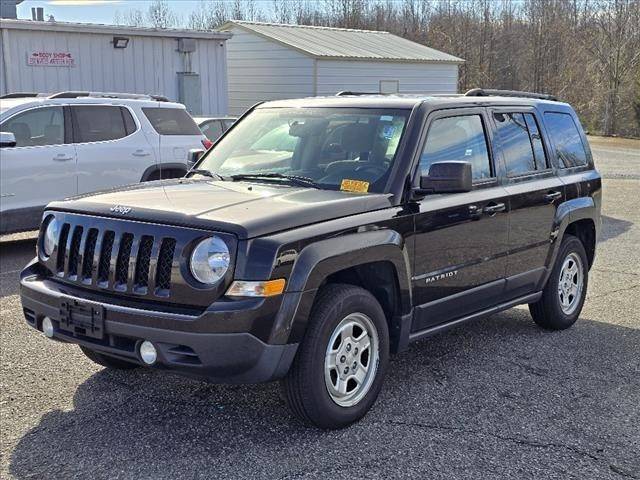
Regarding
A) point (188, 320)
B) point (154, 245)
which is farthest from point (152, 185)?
point (188, 320)

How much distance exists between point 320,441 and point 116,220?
1.58m

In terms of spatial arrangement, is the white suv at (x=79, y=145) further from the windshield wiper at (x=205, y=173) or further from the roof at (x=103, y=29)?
the roof at (x=103, y=29)

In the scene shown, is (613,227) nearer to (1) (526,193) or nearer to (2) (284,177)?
(1) (526,193)

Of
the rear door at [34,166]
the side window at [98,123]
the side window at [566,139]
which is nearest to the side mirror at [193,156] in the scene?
the side window at [566,139]

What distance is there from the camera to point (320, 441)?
421cm

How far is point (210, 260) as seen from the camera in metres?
3.89

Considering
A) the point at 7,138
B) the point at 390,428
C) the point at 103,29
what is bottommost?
the point at 390,428

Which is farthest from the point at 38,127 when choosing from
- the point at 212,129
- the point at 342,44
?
the point at 342,44

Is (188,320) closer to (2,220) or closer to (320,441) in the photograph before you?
(320,441)

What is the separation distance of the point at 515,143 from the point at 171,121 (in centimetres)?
623

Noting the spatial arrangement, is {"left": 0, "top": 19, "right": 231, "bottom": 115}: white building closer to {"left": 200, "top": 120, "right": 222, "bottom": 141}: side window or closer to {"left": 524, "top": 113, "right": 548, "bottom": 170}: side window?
{"left": 200, "top": 120, "right": 222, "bottom": 141}: side window

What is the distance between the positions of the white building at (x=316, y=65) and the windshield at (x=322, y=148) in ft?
55.9

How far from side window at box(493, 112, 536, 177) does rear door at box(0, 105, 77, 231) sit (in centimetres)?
553

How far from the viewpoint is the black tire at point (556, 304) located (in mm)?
6254
